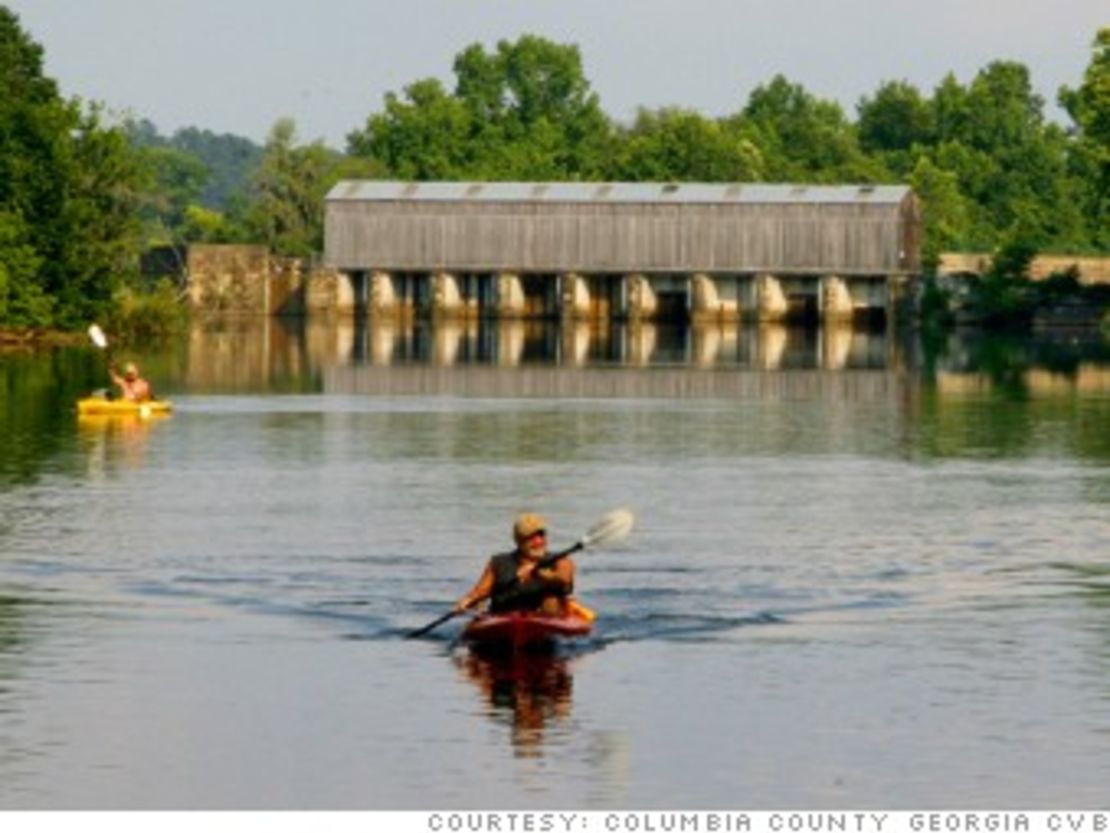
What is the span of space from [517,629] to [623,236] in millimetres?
122054

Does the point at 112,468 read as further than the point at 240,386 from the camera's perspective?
No

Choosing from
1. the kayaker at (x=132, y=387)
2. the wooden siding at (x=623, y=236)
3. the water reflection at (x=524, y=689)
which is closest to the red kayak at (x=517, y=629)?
the water reflection at (x=524, y=689)

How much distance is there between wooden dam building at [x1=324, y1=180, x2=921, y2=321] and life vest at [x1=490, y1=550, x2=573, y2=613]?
118907 mm

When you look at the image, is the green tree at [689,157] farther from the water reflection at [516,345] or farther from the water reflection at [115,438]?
the water reflection at [115,438]

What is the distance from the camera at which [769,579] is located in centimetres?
4019

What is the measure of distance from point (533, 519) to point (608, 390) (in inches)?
2098

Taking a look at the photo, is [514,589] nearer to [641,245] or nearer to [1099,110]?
[1099,110]

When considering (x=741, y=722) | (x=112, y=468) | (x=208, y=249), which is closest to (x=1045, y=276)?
(x=208, y=249)

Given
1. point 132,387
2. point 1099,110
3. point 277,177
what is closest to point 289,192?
point 277,177

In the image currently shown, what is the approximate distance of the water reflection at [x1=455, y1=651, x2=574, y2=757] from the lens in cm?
2877

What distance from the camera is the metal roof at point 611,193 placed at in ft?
505

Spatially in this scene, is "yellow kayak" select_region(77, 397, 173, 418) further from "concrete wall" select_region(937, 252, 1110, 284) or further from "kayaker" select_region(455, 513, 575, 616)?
"concrete wall" select_region(937, 252, 1110, 284)

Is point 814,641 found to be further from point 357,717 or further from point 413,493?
point 413,493

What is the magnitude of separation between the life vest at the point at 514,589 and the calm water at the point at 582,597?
694 millimetres
